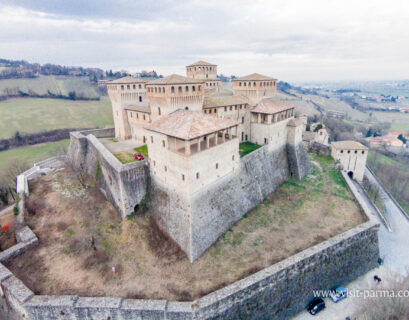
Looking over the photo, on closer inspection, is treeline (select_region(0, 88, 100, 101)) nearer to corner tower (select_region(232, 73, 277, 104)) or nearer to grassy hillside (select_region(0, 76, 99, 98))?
grassy hillside (select_region(0, 76, 99, 98))

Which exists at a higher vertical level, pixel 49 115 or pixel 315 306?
pixel 49 115

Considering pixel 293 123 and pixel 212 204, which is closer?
pixel 212 204

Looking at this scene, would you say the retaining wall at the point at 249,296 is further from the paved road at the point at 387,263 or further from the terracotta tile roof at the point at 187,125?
the terracotta tile roof at the point at 187,125

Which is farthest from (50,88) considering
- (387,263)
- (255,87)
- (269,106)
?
(387,263)

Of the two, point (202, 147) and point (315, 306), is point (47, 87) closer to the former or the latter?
point (202, 147)

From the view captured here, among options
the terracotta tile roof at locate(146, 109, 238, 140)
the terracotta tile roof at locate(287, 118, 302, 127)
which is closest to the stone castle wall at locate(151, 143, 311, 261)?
the terracotta tile roof at locate(146, 109, 238, 140)
